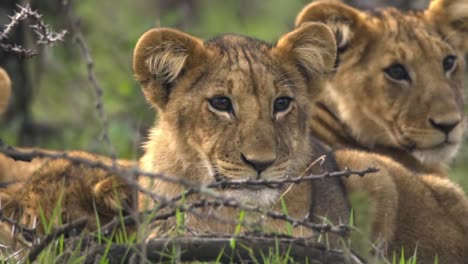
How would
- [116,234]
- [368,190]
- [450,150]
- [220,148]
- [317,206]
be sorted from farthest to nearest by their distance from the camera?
[450,150]
[368,190]
[317,206]
[220,148]
[116,234]

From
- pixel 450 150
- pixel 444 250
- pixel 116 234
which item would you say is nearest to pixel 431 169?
pixel 450 150

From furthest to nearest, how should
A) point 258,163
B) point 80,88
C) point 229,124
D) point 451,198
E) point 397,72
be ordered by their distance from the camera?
point 80,88, point 397,72, point 451,198, point 229,124, point 258,163

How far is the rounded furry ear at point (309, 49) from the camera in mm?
4539

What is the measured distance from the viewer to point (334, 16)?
5770 mm

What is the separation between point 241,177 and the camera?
3.95 m

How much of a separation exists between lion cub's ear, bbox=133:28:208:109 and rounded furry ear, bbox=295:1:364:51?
1470 mm

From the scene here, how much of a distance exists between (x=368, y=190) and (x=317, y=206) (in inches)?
19.6

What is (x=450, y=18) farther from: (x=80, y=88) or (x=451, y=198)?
(x=80, y=88)

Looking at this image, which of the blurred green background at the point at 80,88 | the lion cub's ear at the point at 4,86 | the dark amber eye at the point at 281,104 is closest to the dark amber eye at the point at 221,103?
the dark amber eye at the point at 281,104

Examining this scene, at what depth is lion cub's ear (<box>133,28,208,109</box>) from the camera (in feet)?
14.1

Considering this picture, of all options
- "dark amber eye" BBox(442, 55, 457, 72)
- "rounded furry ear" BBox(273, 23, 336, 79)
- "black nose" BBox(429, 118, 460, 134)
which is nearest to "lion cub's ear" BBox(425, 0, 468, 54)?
"dark amber eye" BBox(442, 55, 457, 72)

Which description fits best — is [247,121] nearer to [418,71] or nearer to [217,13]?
[418,71]

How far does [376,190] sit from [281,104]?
75 centimetres

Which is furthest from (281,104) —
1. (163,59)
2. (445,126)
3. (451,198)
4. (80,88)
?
(80,88)
